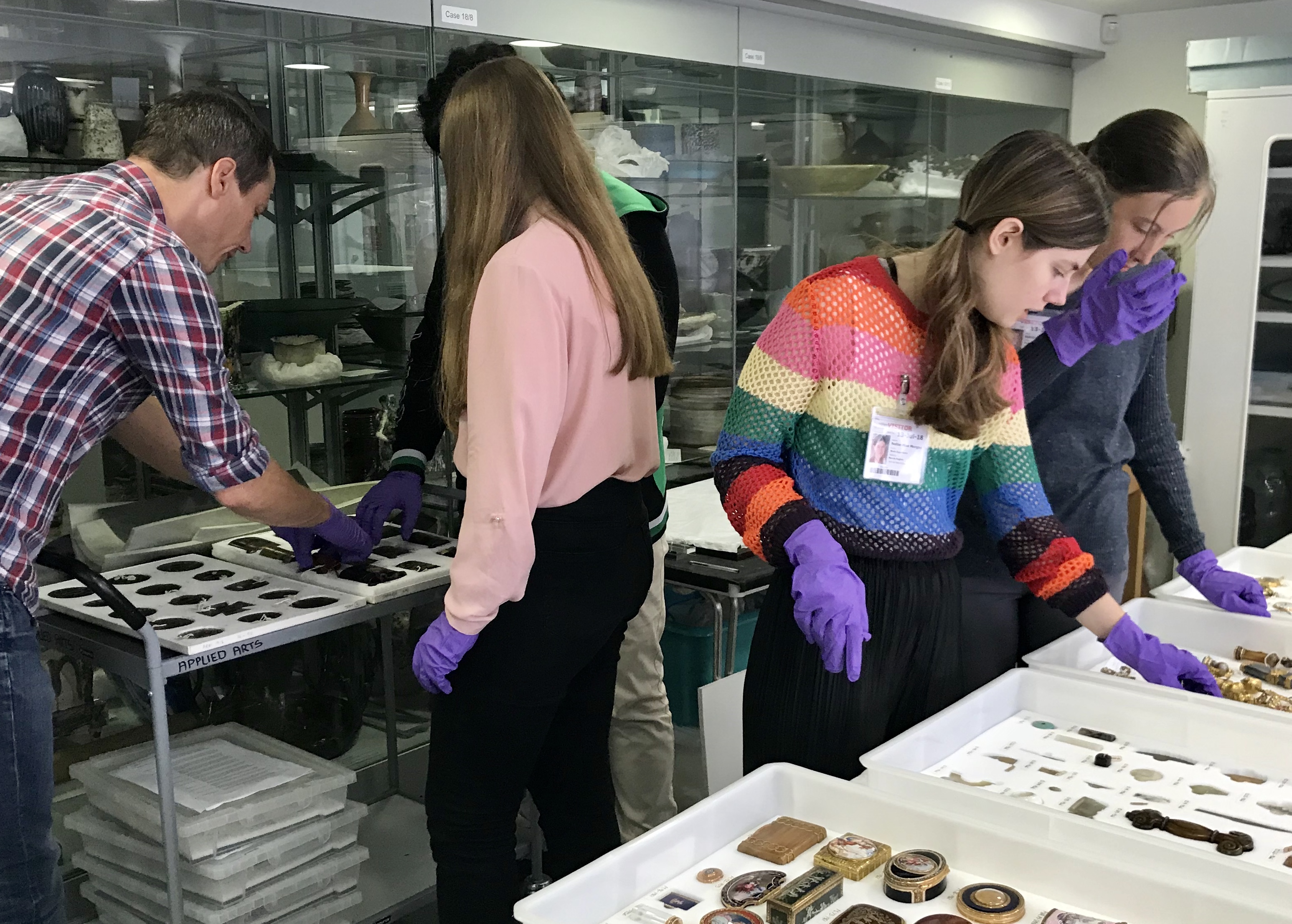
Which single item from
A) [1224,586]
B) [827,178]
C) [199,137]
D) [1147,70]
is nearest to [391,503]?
[199,137]

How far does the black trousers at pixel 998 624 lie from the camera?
6.32ft

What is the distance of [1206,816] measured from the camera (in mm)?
1366

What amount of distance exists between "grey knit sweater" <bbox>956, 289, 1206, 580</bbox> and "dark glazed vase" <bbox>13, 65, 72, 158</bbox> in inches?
67.0

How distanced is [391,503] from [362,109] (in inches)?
35.3

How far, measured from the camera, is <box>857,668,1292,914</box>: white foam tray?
45.7 inches

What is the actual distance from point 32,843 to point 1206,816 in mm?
1470

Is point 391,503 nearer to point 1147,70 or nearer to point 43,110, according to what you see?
point 43,110

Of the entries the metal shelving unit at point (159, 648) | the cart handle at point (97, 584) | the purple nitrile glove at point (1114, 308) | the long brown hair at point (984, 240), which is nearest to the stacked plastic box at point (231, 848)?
the metal shelving unit at point (159, 648)

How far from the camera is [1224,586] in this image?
205 cm

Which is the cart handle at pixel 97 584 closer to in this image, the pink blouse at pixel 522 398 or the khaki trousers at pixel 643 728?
the pink blouse at pixel 522 398

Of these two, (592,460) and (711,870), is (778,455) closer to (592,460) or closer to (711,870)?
(592,460)

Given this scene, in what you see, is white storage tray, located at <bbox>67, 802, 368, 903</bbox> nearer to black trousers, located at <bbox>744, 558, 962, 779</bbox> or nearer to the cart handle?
the cart handle

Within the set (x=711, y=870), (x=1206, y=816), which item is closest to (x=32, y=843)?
(x=711, y=870)

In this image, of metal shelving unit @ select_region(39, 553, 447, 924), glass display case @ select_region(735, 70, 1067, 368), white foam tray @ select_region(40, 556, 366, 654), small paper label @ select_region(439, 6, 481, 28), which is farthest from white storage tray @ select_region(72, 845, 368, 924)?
glass display case @ select_region(735, 70, 1067, 368)
